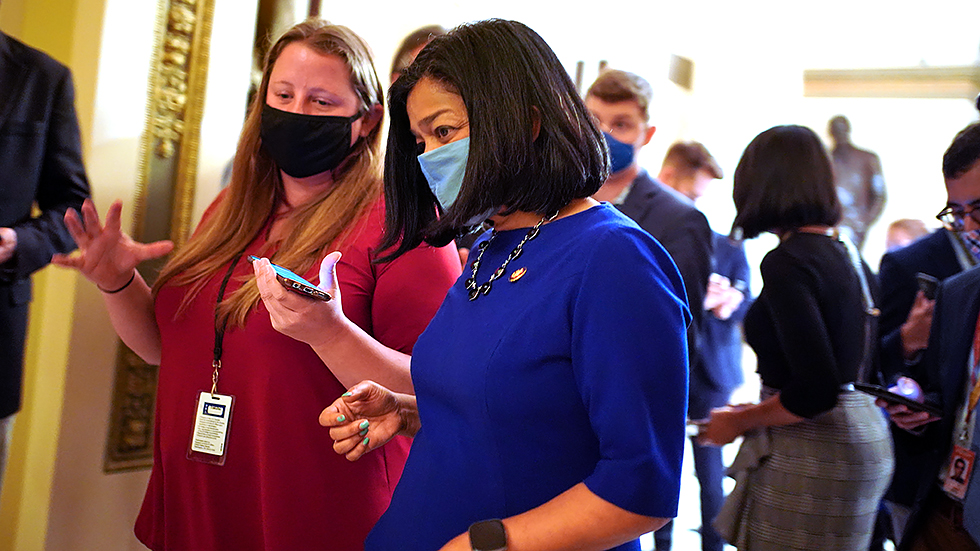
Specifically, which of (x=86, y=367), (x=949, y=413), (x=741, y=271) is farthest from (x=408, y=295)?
(x=741, y=271)

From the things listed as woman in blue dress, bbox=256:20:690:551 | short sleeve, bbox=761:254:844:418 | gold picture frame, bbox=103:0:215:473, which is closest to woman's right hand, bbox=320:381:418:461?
woman in blue dress, bbox=256:20:690:551

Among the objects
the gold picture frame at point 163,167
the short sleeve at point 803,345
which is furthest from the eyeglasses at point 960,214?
the gold picture frame at point 163,167

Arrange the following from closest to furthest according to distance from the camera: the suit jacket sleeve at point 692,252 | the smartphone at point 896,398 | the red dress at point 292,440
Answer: the red dress at point 292,440
the smartphone at point 896,398
the suit jacket sleeve at point 692,252

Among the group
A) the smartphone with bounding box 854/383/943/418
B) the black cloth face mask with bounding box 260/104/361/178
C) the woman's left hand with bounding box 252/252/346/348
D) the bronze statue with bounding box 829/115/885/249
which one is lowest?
the smartphone with bounding box 854/383/943/418

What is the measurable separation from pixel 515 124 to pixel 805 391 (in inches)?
50.3

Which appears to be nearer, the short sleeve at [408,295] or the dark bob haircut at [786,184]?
the short sleeve at [408,295]

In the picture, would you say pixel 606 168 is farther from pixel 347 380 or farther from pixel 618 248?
pixel 347 380

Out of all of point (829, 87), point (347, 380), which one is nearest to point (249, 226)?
point (347, 380)

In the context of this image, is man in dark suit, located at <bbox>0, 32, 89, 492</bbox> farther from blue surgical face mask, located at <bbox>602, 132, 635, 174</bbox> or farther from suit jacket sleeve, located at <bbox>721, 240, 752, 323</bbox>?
suit jacket sleeve, located at <bbox>721, 240, 752, 323</bbox>

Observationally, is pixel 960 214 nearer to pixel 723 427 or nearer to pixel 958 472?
pixel 958 472

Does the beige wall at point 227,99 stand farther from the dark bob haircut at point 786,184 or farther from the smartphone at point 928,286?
the smartphone at point 928,286

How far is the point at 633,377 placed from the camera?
1.02m

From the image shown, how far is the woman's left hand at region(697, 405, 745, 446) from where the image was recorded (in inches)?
89.0

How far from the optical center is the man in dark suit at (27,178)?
207 centimetres
